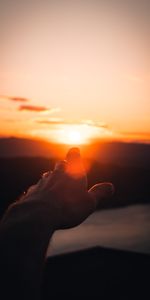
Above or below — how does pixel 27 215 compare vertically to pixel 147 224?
above

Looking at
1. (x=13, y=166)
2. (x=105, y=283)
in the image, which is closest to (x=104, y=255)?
(x=105, y=283)

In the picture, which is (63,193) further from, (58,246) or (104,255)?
(58,246)

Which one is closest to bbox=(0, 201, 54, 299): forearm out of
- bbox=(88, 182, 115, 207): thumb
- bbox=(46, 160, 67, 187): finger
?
bbox=(46, 160, 67, 187): finger

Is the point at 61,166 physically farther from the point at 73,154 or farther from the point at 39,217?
the point at 39,217

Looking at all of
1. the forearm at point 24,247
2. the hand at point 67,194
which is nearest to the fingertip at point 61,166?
the hand at point 67,194

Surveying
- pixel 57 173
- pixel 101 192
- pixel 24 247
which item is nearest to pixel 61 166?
pixel 57 173

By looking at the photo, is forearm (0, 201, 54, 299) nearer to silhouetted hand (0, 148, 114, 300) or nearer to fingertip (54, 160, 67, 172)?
silhouetted hand (0, 148, 114, 300)
